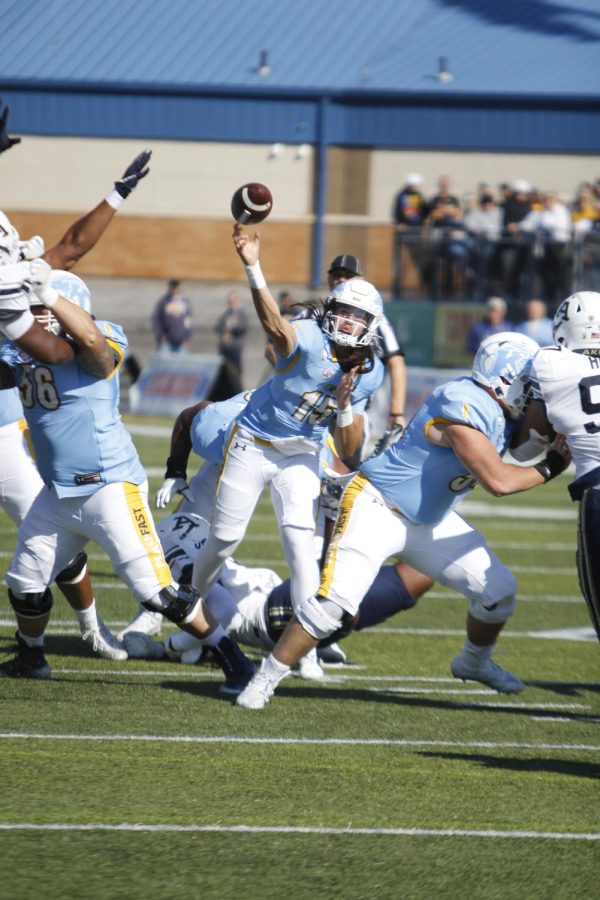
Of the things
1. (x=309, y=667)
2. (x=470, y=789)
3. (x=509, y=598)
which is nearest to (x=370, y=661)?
(x=309, y=667)

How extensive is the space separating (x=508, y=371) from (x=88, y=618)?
7.36 feet

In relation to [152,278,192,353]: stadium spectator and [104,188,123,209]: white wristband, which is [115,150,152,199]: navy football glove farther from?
[152,278,192,353]: stadium spectator

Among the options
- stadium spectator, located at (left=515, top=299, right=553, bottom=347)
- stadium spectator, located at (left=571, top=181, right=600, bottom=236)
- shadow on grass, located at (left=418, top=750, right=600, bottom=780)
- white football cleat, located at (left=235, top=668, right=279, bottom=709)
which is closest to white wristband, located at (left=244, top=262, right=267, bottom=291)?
white football cleat, located at (left=235, top=668, right=279, bottom=709)

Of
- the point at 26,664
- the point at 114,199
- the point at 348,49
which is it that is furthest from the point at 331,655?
the point at 348,49

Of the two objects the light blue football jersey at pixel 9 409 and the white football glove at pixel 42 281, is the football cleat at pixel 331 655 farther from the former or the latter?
the white football glove at pixel 42 281

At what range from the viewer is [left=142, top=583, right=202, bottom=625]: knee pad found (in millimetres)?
5594

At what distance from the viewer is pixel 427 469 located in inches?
225

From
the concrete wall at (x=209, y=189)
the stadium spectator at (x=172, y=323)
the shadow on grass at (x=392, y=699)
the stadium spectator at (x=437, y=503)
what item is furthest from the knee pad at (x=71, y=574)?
the concrete wall at (x=209, y=189)

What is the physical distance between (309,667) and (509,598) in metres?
1.03

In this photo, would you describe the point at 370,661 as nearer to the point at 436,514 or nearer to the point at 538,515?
the point at 436,514

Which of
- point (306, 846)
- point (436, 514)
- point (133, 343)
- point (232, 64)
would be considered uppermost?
point (232, 64)

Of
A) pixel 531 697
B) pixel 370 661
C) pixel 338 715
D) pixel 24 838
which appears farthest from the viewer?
pixel 370 661

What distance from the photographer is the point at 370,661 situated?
688 cm

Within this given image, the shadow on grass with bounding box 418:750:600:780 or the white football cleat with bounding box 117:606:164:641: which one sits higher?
the shadow on grass with bounding box 418:750:600:780
